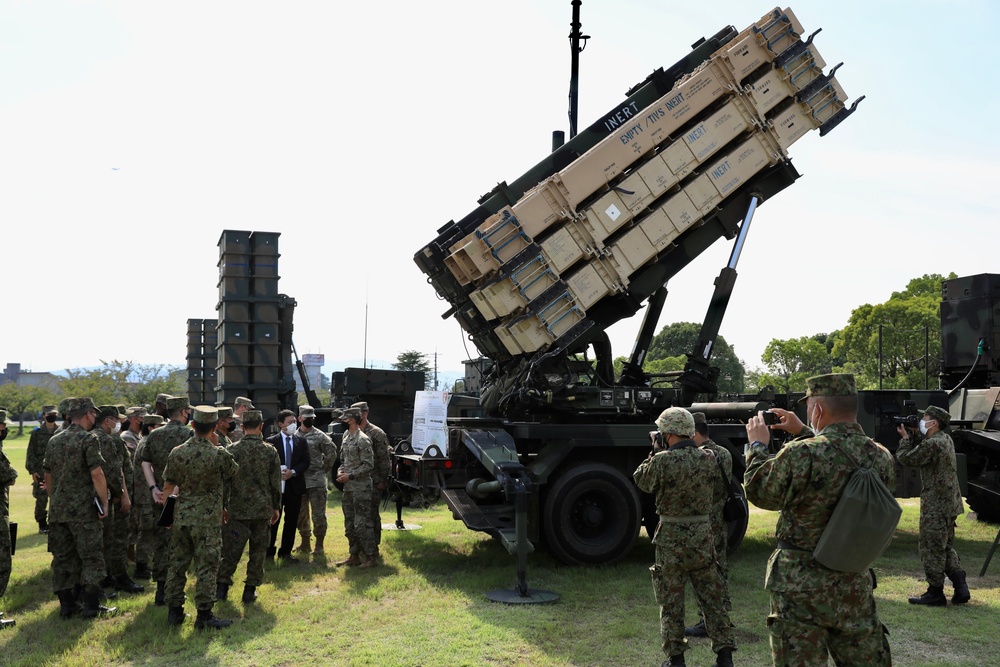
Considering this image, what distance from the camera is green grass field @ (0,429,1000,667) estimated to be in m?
5.43

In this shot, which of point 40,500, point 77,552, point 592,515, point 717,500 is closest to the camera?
point 717,500

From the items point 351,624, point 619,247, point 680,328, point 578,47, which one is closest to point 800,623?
point 351,624

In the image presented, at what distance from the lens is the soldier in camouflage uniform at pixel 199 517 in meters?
6.05

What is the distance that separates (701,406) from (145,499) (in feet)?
19.1

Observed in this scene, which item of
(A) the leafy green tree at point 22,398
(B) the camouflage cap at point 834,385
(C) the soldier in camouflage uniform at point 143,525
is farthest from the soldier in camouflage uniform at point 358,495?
(A) the leafy green tree at point 22,398

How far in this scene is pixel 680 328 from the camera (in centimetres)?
5222

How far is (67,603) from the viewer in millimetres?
6426

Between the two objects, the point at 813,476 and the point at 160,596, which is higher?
the point at 813,476

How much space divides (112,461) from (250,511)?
4.07ft

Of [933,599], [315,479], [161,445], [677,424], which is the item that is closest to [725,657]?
[677,424]

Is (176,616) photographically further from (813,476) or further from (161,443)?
(813,476)

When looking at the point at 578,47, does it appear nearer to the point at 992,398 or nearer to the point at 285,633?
the point at 992,398

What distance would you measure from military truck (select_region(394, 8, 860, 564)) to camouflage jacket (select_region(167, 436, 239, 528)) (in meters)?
2.30

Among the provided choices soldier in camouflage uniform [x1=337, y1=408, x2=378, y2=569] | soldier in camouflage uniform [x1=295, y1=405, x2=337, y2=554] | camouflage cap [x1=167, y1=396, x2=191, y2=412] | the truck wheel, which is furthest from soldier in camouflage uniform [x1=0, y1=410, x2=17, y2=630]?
the truck wheel
